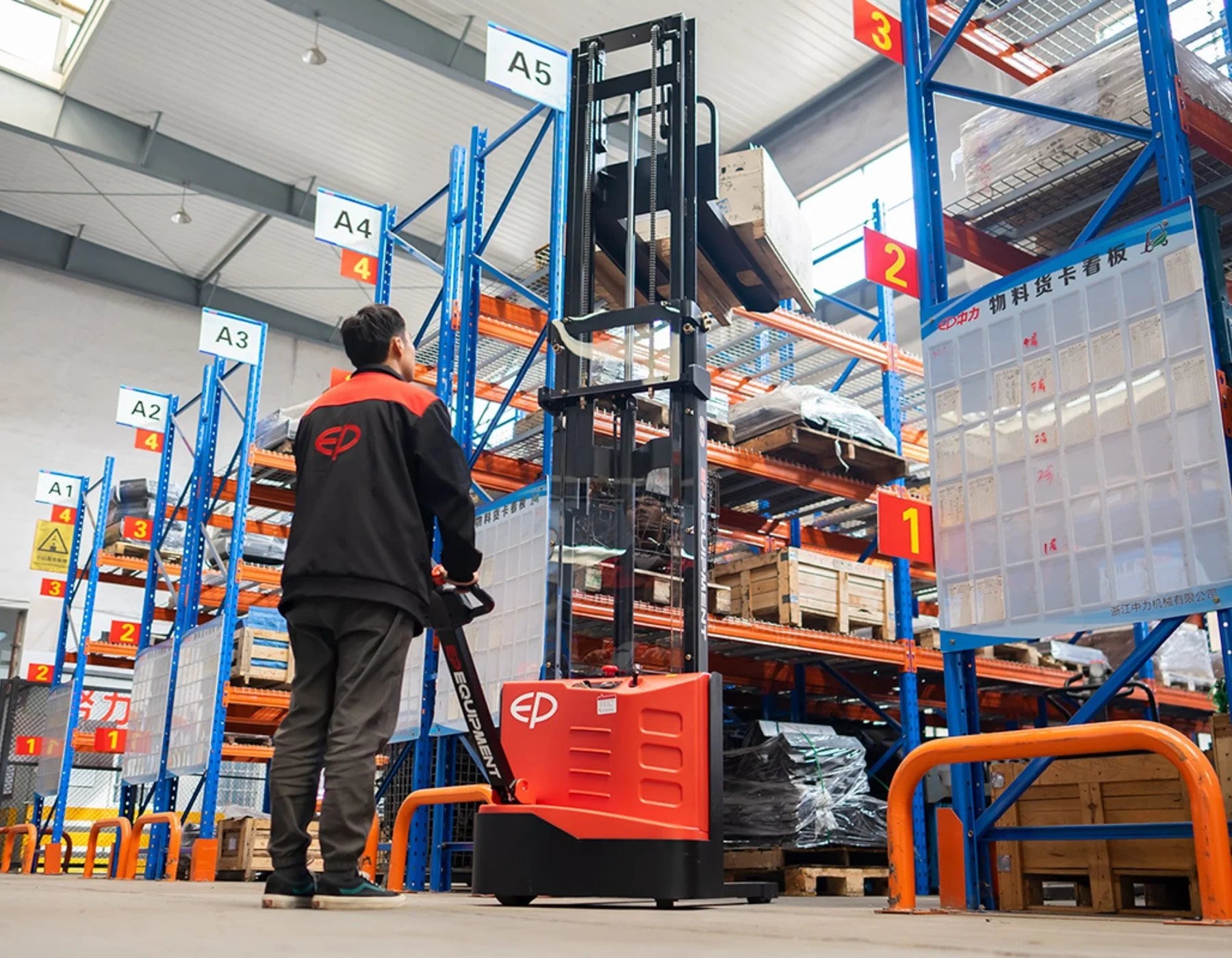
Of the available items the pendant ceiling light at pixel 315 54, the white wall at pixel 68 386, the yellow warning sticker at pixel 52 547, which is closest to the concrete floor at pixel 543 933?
the pendant ceiling light at pixel 315 54

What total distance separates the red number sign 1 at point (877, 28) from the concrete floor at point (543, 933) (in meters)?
4.29

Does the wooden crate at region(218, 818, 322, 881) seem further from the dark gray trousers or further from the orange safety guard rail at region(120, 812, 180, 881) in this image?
the dark gray trousers

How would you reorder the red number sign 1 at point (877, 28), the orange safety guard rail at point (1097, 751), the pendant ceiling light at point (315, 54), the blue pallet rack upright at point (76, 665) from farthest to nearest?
1. the pendant ceiling light at point (315, 54)
2. the blue pallet rack upright at point (76, 665)
3. the red number sign 1 at point (877, 28)
4. the orange safety guard rail at point (1097, 751)

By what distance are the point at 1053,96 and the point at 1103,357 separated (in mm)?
2276

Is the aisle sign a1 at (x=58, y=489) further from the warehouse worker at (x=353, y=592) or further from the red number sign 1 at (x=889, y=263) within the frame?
the warehouse worker at (x=353, y=592)

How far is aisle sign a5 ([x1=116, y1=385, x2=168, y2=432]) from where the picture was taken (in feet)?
43.7

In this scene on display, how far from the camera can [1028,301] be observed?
470cm

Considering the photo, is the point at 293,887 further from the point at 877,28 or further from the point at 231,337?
the point at 231,337

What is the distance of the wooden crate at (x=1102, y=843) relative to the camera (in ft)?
14.4

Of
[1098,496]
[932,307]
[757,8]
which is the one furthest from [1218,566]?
[757,8]

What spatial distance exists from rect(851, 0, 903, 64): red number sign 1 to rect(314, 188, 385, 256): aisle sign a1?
17.7 ft

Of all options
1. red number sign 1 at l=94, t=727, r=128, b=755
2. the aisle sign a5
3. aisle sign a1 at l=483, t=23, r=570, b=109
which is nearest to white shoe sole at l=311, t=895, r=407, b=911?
aisle sign a1 at l=483, t=23, r=570, b=109

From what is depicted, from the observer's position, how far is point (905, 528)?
18.2 feet

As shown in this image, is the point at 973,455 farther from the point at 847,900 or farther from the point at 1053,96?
the point at 847,900
